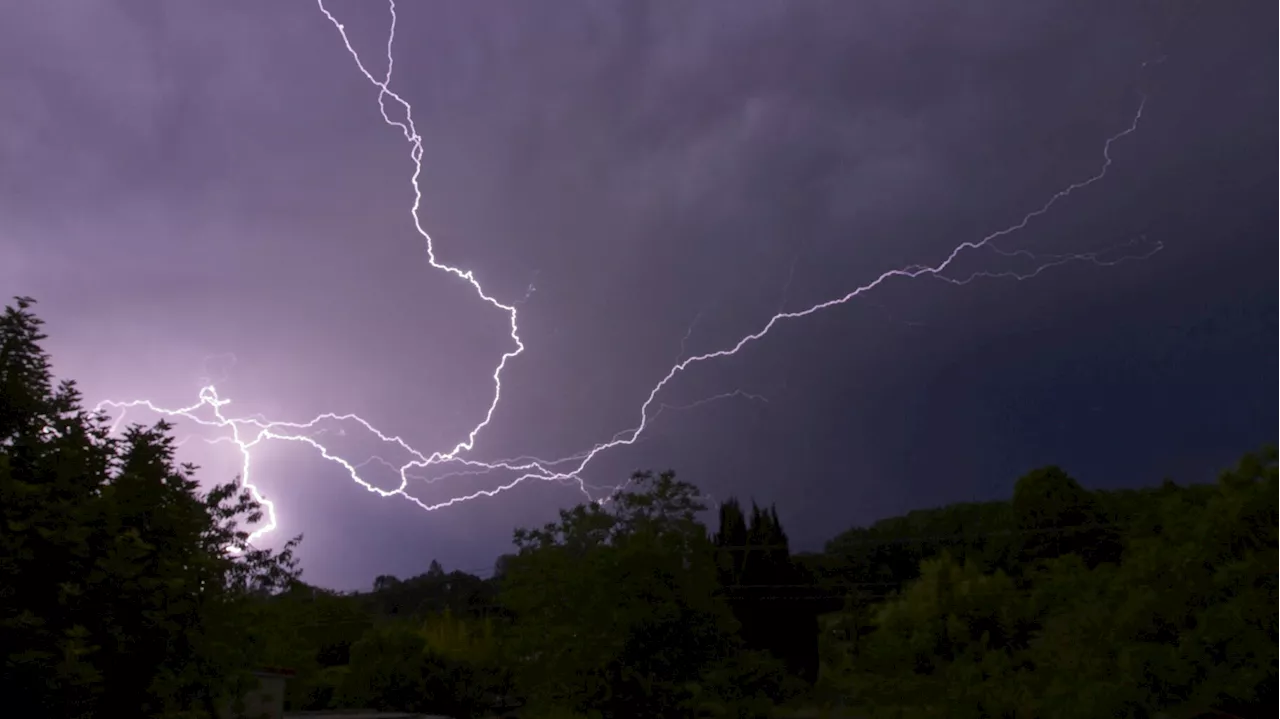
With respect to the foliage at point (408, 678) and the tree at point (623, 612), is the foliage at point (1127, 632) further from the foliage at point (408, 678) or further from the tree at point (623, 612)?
the foliage at point (408, 678)

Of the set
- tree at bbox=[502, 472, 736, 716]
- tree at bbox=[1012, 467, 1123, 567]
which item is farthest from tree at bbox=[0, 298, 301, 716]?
tree at bbox=[1012, 467, 1123, 567]

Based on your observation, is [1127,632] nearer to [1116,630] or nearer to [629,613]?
[1116,630]

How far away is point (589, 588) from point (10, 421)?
17.4 ft

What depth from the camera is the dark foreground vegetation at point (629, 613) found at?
14.3 feet

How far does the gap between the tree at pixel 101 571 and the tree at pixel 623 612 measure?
406 centimetres

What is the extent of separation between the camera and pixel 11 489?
13.8 feet

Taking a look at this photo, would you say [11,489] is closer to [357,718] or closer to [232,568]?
[232,568]

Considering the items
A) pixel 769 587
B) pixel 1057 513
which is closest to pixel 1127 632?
pixel 769 587

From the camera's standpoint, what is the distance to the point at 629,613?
831 cm

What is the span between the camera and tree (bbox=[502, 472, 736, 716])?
8367mm

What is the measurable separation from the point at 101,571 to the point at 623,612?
485 centimetres

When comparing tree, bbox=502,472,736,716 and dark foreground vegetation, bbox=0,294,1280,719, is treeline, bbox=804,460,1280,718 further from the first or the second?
tree, bbox=502,472,736,716

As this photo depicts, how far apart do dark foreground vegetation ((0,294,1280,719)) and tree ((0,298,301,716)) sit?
1cm

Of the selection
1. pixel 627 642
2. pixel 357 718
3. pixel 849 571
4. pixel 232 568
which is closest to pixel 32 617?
pixel 232 568
